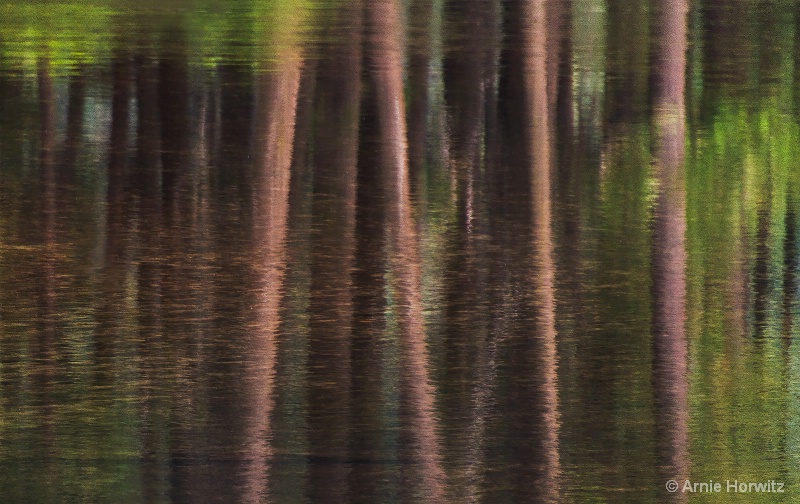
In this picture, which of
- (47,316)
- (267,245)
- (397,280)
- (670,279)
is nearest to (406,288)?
(397,280)

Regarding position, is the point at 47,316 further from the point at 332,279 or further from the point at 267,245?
the point at 267,245

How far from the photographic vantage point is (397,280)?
304 inches

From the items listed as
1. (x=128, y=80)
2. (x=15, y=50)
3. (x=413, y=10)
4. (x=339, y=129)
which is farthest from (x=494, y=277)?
(x=413, y=10)

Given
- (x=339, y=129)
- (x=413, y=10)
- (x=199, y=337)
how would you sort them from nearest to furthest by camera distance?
1. (x=199, y=337)
2. (x=339, y=129)
3. (x=413, y=10)

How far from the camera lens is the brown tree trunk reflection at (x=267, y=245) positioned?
5625 millimetres

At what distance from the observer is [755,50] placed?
16.0 meters

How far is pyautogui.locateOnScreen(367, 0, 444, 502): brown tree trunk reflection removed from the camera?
5484 millimetres

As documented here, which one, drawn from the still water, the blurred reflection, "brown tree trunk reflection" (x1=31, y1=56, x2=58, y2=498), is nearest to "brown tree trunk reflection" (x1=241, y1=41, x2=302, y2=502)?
the still water

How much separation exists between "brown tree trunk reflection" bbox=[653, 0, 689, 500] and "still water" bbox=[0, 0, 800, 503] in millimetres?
22

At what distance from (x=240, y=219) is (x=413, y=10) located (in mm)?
11659

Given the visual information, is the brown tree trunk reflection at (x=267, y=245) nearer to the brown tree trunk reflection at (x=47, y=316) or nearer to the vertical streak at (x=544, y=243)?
the brown tree trunk reflection at (x=47, y=316)

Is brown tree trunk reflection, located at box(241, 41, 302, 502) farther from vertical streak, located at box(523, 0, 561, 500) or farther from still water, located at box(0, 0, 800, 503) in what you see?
vertical streak, located at box(523, 0, 561, 500)

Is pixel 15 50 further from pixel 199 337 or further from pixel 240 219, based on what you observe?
pixel 199 337

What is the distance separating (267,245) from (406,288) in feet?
3.60
